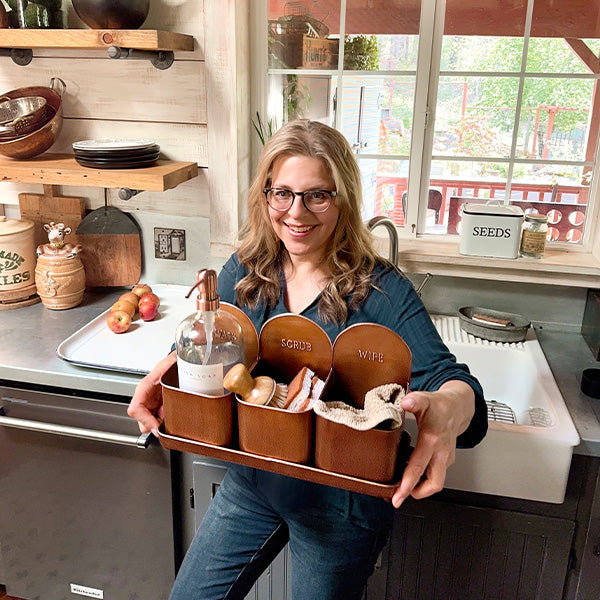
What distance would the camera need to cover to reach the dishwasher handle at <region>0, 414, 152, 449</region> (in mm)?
1543

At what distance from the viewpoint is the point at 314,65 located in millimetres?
1976

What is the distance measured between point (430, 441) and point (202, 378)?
13.9 inches

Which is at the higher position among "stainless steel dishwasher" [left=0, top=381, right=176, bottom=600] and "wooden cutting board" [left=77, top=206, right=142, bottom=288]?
"wooden cutting board" [left=77, top=206, right=142, bottom=288]

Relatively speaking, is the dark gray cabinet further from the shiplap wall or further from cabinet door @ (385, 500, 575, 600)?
the shiplap wall

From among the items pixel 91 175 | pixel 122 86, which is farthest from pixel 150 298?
pixel 122 86

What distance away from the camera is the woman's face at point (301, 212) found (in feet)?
4.06

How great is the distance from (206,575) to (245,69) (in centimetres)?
144

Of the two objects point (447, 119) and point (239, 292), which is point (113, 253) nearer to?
point (239, 292)

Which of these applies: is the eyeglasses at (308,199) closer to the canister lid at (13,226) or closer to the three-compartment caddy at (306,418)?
the three-compartment caddy at (306,418)

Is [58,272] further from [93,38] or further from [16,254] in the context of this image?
[93,38]

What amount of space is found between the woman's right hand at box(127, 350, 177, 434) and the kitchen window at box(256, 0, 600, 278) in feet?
3.70

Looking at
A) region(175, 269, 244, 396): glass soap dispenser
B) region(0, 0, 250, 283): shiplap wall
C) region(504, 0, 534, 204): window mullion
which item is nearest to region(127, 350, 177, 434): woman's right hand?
region(175, 269, 244, 396): glass soap dispenser

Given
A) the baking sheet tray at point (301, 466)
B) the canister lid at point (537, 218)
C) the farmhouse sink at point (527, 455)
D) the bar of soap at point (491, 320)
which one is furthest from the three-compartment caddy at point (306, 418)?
the canister lid at point (537, 218)

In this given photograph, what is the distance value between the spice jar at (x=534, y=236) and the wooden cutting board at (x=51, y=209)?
1.41m
